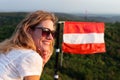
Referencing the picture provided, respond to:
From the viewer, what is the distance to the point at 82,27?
36.1 feet

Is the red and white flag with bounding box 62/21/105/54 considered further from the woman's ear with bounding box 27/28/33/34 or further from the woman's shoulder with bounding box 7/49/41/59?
the woman's shoulder with bounding box 7/49/41/59

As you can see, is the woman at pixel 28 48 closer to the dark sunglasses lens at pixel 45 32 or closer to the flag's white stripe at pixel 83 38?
the dark sunglasses lens at pixel 45 32

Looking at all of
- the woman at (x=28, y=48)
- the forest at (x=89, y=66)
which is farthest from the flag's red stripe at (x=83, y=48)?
the woman at (x=28, y=48)

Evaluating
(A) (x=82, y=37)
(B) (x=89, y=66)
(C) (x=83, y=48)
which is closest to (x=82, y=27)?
(A) (x=82, y=37)

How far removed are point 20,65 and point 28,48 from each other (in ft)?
0.61

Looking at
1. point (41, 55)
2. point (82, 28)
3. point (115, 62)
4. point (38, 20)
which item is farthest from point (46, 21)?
point (115, 62)

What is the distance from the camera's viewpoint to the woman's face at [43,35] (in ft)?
10.6

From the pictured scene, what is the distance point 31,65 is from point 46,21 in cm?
39

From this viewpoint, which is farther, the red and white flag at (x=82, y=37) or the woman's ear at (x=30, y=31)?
the red and white flag at (x=82, y=37)

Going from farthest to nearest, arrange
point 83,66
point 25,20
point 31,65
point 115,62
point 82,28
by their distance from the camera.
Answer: point 115,62, point 83,66, point 82,28, point 25,20, point 31,65

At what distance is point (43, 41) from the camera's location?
3275mm

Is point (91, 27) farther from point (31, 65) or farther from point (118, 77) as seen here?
point (31, 65)

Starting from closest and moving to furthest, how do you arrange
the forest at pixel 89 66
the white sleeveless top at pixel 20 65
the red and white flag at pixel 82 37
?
the white sleeveless top at pixel 20 65 < the red and white flag at pixel 82 37 < the forest at pixel 89 66

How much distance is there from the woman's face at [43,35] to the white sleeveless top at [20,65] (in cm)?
16
